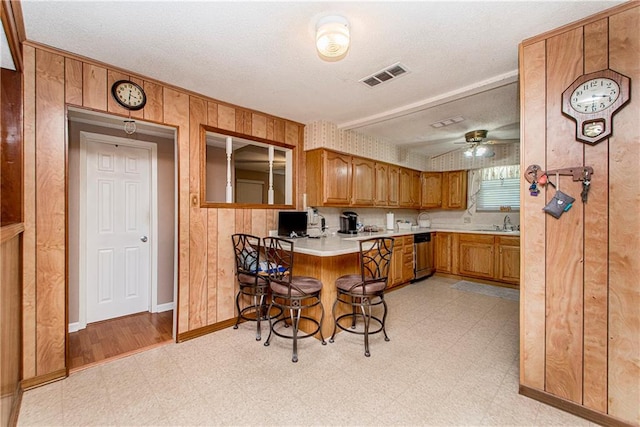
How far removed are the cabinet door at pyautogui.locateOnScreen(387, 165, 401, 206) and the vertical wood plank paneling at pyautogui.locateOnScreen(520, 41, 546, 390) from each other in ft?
10.3

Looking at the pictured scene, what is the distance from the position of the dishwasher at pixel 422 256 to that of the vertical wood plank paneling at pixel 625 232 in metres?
3.25

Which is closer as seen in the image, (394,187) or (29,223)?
(29,223)

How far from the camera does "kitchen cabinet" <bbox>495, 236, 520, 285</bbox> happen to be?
4.56 meters

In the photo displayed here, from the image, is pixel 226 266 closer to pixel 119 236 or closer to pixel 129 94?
pixel 119 236

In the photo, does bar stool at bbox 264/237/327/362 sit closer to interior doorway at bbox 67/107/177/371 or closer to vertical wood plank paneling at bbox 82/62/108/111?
interior doorway at bbox 67/107/177/371

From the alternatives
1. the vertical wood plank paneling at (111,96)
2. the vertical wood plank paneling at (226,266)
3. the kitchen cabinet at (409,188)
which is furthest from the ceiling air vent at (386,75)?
the kitchen cabinet at (409,188)

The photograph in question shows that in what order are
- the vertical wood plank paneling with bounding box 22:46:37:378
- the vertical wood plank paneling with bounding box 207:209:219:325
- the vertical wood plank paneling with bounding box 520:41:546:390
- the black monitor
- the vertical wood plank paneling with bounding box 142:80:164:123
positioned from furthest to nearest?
the black monitor, the vertical wood plank paneling with bounding box 207:209:219:325, the vertical wood plank paneling with bounding box 142:80:164:123, the vertical wood plank paneling with bounding box 22:46:37:378, the vertical wood plank paneling with bounding box 520:41:546:390

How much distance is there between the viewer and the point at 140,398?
1.90 m

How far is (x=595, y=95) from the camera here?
1661 millimetres

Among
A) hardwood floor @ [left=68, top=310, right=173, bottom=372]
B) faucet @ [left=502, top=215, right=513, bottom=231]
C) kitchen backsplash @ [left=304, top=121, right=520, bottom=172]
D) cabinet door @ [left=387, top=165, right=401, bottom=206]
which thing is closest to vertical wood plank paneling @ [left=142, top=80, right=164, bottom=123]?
kitchen backsplash @ [left=304, top=121, right=520, bottom=172]

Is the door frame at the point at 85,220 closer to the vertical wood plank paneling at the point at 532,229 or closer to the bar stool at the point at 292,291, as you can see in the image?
the bar stool at the point at 292,291

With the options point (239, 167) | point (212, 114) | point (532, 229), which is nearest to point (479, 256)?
point (532, 229)

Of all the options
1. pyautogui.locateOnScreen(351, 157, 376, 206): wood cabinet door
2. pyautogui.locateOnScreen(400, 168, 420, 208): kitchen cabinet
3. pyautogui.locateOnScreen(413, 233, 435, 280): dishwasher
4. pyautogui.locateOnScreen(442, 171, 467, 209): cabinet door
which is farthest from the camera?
pyautogui.locateOnScreen(442, 171, 467, 209): cabinet door

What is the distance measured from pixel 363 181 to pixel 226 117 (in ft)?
7.54
